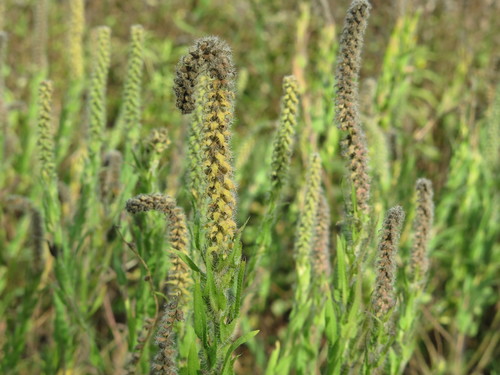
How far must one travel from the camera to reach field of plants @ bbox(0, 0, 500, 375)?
1.29 m

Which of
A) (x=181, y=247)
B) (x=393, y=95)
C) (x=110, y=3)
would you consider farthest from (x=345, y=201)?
(x=110, y=3)

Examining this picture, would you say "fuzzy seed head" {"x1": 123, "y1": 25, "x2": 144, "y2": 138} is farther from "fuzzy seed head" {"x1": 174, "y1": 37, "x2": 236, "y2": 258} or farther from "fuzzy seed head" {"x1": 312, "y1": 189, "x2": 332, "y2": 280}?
"fuzzy seed head" {"x1": 174, "y1": 37, "x2": 236, "y2": 258}

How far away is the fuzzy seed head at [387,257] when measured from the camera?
129 cm

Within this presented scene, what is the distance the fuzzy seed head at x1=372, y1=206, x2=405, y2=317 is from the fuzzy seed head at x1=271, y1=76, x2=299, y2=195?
1.71 ft

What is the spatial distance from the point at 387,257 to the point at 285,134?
22.4 inches

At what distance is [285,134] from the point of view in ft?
5.75

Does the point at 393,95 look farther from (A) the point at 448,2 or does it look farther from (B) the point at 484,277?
(A) the point at 448,2

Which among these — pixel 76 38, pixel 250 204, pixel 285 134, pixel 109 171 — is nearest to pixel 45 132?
pixel 109 171

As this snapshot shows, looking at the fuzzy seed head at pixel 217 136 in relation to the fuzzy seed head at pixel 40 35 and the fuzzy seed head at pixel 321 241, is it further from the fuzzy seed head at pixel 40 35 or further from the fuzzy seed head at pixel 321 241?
the fuzzy seed head at pixel 40 35

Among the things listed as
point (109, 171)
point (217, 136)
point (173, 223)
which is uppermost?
point (109, 171)

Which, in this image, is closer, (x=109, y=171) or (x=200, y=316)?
(x=200, y=316)

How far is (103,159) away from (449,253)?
6.04 ft

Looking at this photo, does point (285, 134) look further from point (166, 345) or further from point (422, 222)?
point (166, 345)

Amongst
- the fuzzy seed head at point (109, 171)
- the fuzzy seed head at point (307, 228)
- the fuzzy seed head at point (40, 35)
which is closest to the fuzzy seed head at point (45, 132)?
the fuzzy seed head at point (109, 171)
